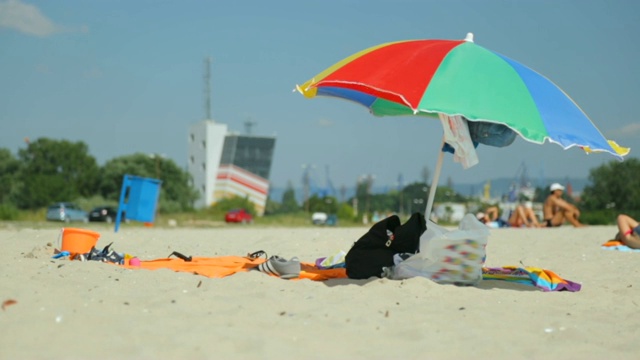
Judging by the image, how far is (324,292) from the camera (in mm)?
5371

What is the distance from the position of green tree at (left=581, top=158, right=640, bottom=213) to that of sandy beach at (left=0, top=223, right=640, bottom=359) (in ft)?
178

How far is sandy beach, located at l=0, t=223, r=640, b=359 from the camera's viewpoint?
12.6ft

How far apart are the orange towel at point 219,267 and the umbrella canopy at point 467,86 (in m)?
1.52

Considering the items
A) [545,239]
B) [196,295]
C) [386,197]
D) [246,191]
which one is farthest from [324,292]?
[246,191]

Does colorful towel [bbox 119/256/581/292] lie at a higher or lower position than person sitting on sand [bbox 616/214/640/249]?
lower

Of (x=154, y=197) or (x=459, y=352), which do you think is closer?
(x=459, y=352)

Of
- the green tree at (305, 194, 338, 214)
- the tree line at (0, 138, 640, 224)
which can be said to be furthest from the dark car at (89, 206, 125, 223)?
the green tree at (305, 194, 338, 214)

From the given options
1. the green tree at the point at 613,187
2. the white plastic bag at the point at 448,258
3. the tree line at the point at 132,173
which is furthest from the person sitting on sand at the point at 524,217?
the green tree at the point at 613,187

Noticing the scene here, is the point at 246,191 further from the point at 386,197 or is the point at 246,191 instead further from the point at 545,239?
the point at 545,239

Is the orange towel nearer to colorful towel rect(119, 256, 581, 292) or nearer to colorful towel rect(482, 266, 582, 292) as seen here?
colorful towel rect(119, 256, 581, 292)

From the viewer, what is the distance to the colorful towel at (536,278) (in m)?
6.28

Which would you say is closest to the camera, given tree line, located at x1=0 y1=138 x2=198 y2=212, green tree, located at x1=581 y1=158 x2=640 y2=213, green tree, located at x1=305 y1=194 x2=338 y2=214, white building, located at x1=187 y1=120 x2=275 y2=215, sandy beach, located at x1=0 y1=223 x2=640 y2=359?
sandy beach, located at x1=0 y1=223 x2=640 y2=359

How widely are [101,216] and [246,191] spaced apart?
4775 cm

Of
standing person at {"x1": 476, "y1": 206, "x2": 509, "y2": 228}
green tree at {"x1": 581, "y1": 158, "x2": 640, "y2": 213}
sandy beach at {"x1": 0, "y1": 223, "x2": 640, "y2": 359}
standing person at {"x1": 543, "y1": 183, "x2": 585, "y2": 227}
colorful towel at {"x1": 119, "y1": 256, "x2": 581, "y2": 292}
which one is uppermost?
green tree at {"x1": 581, "y1": 158, "x2": 640, "y2": 213}
